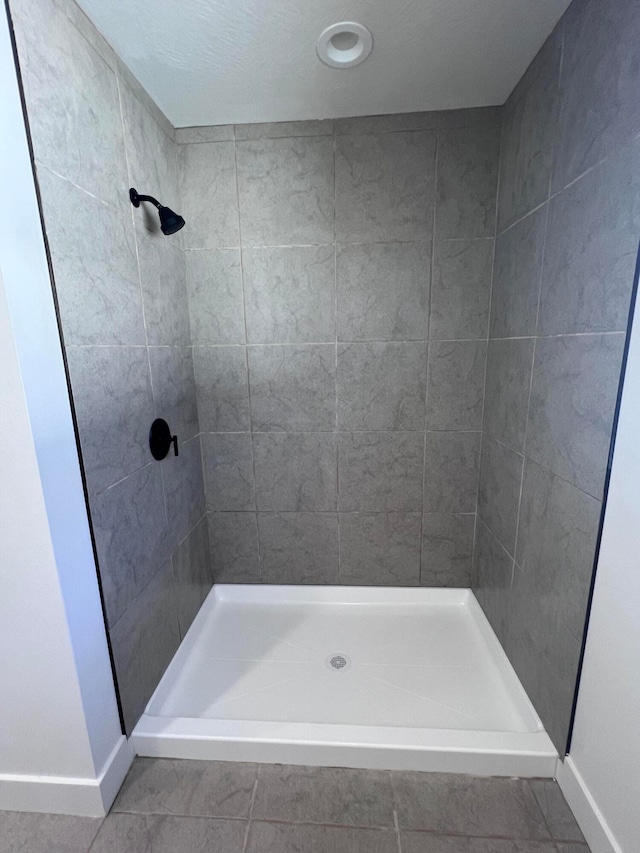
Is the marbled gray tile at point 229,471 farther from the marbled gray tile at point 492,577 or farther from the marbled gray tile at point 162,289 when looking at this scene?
the marbled gray tile at point 492,577

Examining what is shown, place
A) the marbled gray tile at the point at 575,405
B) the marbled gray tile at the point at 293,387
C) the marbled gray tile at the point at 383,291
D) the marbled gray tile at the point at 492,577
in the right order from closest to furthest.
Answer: the marbled gray tile at the point at 575,405
the marbled gray tile at the point at 492,577
the marbled gray tile at the point at 383,291
the marbled gray tile at the point at 293,387

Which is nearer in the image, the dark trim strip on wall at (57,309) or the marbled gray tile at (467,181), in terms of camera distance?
the dark trim strip on wall at (57,309)

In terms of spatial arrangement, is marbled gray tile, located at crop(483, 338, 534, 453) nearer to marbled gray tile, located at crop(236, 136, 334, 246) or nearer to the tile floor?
marbled gray tile, located at crop(236, 136, 334, 246)

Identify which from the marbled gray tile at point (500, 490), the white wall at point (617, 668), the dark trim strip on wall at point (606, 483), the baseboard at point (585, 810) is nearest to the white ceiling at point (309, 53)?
the dark trim strip on wall at point (606, 483)

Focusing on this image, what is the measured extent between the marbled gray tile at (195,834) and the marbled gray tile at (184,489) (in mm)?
781

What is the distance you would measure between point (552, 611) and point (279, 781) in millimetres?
954

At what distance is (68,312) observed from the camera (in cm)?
89

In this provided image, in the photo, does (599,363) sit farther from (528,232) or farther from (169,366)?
(169,366)

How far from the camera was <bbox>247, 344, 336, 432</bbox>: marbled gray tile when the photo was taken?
5.31 ft

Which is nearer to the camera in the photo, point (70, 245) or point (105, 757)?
point (70, 245)

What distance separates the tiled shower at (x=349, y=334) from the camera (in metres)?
0.91

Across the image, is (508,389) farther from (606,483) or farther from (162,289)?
(162,289)

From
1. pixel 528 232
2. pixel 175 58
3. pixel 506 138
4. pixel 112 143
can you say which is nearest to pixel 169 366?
pixel 112 143

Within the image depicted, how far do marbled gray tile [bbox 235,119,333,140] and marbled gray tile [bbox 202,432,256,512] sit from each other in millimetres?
1234
